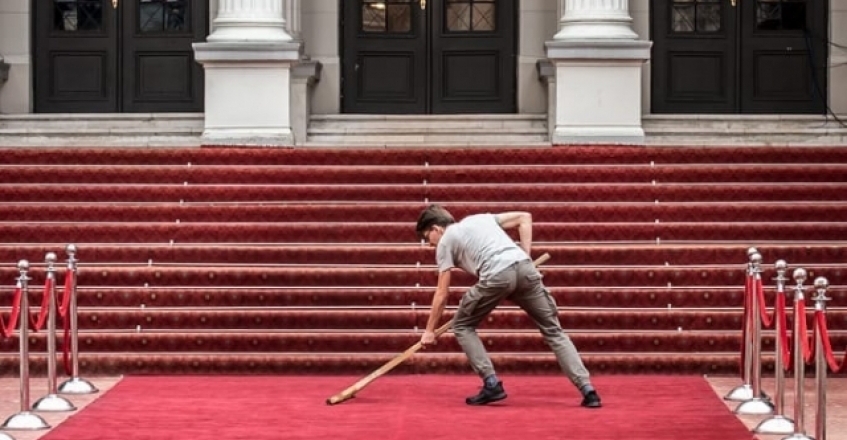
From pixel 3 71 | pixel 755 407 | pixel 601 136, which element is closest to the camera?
pixel 755 407

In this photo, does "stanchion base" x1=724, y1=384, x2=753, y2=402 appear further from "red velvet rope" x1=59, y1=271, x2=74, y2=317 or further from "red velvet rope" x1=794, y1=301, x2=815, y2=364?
"red velvet rope" x1=59, y1=271, x2=74, y2=317

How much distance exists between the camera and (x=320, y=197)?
2014cm

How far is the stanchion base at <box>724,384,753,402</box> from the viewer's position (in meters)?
15.6

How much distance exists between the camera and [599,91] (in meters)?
22.3

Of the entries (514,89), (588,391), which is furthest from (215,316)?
(514,89)

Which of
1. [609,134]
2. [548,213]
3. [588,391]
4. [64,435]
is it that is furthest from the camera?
[609,134]

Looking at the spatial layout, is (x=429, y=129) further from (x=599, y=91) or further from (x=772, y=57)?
(x=772, y=57)

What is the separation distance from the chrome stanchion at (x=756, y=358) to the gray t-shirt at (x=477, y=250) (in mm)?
1653

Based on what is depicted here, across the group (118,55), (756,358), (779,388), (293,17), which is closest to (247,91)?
(293,17)

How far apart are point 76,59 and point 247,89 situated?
337 cm

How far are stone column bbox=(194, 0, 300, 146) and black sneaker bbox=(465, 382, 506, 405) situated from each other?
Answer: 24.2ft

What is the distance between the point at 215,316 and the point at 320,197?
2.72 metres

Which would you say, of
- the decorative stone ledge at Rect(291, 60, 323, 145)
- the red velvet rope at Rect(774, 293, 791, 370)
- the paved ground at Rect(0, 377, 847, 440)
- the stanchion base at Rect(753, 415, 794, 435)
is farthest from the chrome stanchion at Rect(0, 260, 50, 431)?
the decorative stone ledge at Rect(291, 60, 323, 145)

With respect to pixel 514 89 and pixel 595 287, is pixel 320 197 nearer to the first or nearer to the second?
pixel 595 287
